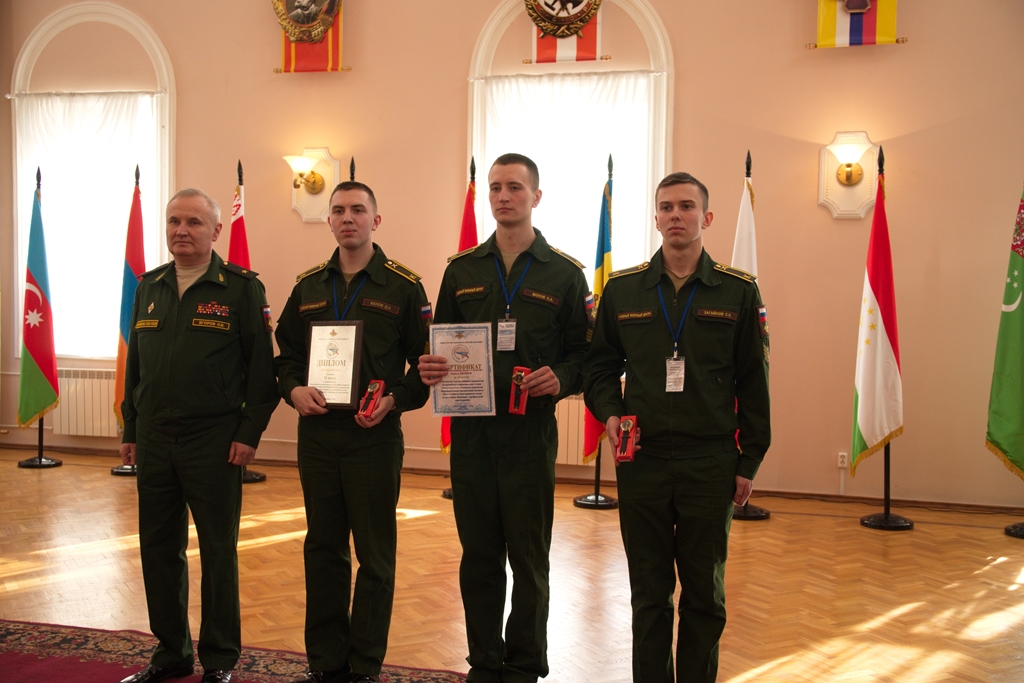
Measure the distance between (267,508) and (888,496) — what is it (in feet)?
14.0

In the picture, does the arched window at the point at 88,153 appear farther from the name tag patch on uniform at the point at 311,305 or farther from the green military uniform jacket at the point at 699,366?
the green military uniform jacket at the point at 699,366

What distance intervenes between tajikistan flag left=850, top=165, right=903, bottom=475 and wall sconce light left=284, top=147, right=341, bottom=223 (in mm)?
4367

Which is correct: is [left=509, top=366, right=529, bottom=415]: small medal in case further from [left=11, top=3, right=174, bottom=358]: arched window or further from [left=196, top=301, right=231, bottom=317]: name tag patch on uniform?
[left=11, top=3, right=174, bottom=358]: arched window

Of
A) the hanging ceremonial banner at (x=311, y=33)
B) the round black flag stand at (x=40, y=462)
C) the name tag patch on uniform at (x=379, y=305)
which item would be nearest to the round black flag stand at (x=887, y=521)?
the name tag patch on uniform at (x=379, y=305)

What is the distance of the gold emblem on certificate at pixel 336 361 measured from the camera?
8.84ft

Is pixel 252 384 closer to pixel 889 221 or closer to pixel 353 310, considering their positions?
pixel 353 310

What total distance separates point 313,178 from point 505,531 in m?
5.25

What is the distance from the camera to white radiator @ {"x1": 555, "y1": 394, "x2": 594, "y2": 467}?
22.1ft

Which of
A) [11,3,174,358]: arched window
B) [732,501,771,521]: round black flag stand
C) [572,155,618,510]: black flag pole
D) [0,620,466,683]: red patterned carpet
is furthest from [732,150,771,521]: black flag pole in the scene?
[11,3,174,358]: arched window

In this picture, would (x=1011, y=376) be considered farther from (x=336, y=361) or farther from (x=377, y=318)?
(x=336, y=361)

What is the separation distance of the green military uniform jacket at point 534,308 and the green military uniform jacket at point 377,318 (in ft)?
0.56

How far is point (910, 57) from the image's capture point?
6055mm

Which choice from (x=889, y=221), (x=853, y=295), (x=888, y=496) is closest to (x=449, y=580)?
(x=888, y=496)

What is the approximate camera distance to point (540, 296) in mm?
2689
